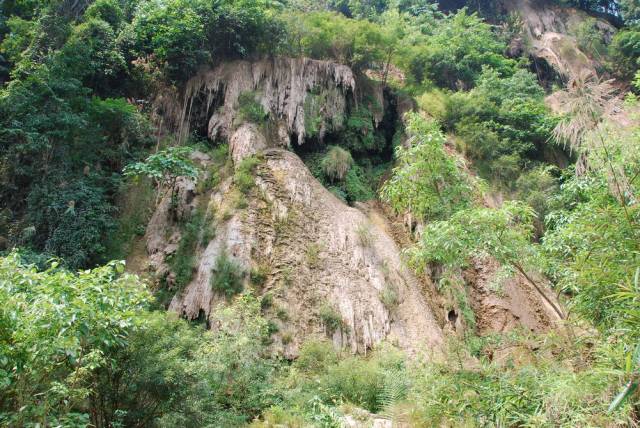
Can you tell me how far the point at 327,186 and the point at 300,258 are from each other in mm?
4477

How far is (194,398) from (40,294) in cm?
309

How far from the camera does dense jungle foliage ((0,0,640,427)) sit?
5.17m

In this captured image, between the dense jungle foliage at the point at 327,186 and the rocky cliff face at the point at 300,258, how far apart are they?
0.61 meters

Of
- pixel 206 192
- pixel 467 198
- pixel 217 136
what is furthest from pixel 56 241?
pixel 467 198

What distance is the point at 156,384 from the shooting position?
679 cm

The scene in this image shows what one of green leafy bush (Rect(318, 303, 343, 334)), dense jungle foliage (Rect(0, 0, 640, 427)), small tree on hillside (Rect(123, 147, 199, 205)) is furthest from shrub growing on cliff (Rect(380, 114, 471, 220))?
small tree on hillside (Rect(123, 147, 199, 205))

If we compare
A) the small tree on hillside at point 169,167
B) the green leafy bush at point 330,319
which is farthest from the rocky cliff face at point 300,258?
the small tree on hillside at point 169,167

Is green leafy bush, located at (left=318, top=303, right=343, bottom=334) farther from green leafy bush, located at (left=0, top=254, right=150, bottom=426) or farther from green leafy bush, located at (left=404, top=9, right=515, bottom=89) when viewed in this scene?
green leafy bush, located at (left=404, top=9, right=515, bottom=89)

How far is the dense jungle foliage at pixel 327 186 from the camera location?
5168 millimetres

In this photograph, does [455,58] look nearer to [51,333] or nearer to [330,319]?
[330,319]

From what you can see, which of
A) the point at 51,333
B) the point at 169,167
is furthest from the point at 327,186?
the point at 51,333

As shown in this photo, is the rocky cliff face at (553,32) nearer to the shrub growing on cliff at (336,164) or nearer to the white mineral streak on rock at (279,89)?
the white mineral streak on rock at (279,89)

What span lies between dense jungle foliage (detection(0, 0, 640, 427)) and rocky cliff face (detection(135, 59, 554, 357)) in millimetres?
606

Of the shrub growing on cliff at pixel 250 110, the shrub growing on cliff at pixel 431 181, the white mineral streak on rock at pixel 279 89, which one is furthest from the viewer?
the white mineral streak on rock at pixel 279 89
